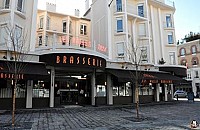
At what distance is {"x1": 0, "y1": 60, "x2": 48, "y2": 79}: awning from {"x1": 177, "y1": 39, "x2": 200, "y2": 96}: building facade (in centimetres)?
3392

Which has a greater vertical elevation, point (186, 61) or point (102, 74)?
point (186, 61)

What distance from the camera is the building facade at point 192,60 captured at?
40.9 m

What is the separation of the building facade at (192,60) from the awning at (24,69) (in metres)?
33.9

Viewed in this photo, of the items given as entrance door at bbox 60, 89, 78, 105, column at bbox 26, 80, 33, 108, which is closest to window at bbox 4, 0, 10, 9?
column at bbox 26, 80, 33, 108

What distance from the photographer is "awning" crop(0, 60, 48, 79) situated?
1374 centimetres

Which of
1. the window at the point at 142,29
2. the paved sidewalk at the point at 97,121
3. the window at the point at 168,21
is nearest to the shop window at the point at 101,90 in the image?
the paved sidewalk at the point at 97,121

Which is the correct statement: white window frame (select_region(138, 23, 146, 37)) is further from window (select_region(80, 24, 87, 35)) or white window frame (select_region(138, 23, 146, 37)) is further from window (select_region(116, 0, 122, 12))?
window (select_region(80, 24, 87, 35))

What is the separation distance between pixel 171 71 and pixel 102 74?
9.85m

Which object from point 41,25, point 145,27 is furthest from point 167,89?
point 41,25

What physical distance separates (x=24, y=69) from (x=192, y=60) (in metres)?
38.3

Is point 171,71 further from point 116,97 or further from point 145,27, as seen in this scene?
point 116,97

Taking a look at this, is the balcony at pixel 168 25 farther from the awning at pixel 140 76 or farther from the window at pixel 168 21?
the awning at pixel 140 76

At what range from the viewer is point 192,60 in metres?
42.7

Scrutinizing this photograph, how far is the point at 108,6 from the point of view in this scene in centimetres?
2225
